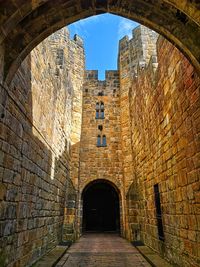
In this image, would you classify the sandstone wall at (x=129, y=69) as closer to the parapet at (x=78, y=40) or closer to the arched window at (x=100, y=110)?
the arched window at (x=100, y=110)

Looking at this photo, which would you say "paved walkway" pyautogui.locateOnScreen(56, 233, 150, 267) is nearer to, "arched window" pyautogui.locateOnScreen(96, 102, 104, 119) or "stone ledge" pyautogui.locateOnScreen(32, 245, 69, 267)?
"stone ledge" pyautogui.locateOnScreen(32, 245, 69, 267)

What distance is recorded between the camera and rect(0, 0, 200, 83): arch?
3234 millimetres

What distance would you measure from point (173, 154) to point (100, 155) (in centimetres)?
601

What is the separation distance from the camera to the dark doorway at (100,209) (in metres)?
13.7

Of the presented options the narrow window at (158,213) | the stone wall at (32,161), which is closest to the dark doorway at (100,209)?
the stone wall at (32,161)

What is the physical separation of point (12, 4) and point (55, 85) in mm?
4174

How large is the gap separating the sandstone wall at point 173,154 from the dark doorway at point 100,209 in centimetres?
690

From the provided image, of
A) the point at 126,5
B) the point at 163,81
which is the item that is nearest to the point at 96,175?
the point at 163,81

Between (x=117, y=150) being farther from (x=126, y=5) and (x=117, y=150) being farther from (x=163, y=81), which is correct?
(x=126, y=5)

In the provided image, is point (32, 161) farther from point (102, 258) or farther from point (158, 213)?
point (158, 213)

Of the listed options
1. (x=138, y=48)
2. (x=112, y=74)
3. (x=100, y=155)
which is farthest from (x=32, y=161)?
(x=138, y=48)

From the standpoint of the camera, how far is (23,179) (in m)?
4.06

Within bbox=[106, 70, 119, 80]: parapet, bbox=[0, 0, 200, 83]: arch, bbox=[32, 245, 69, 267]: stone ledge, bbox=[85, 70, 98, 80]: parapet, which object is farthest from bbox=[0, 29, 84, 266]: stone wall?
bbox=[106, 70, 119, 80]: parapet

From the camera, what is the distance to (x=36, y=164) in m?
4.87
